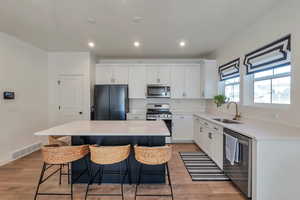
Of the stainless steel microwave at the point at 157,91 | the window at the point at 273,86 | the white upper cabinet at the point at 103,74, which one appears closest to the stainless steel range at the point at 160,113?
the stainless steel microwave at the point at 157,91

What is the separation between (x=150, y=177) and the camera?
2613mm

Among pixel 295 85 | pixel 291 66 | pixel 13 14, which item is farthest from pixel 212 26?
pixel 13 14

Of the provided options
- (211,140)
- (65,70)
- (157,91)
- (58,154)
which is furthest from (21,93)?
(211,140)

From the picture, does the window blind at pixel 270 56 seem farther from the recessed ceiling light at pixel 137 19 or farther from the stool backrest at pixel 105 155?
the stool backrest at pixel 105 155

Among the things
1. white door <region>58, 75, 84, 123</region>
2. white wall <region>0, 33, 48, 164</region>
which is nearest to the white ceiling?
white wall <region>0, 33, 48, 164</region>

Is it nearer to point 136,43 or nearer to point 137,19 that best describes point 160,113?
point 136,43

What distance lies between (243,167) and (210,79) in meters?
2.93

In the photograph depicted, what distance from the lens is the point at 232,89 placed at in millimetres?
3988

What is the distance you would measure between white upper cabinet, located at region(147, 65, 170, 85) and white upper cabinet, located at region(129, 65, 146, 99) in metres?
0.18

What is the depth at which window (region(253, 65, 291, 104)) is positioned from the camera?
2.45 meters

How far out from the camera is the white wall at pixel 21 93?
3.47 metres

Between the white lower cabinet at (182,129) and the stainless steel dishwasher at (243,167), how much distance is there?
8.00ft

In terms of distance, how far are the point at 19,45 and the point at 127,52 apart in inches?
100

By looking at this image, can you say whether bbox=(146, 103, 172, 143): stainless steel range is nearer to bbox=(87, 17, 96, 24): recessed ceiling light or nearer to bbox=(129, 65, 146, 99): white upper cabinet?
Result: bbox=(129, 65, 146, 99): white upper cabinet
